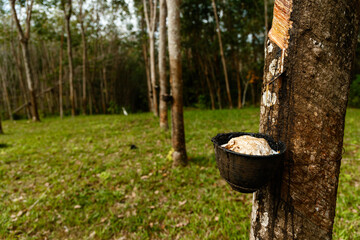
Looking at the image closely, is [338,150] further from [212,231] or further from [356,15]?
[212,231]

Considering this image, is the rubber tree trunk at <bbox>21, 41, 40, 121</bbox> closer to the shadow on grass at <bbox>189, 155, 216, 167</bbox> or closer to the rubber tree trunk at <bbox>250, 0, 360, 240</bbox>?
the shadow on grass at <bbox>189, 155, 216, 167</bbox>

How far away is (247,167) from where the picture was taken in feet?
2.92

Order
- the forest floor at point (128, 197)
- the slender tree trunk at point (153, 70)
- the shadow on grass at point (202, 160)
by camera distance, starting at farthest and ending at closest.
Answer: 1. the slender tree trunk at point (153, 70)
2. the shadow on grass at point (202, 160)
3. the forest floor at point (128, 197)

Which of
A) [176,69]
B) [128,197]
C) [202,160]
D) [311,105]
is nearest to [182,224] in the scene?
[128,197]

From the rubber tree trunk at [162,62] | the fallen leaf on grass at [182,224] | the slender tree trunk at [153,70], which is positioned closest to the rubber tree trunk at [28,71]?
the slender tree trunk at [153,70]

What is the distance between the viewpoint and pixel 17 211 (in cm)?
301

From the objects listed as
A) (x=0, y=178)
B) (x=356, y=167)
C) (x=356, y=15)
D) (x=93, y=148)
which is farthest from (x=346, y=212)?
(x=0, y=178)

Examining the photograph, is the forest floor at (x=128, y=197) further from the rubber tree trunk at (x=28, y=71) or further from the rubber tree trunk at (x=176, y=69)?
the rubber tree trunk at (x=28, y=71)

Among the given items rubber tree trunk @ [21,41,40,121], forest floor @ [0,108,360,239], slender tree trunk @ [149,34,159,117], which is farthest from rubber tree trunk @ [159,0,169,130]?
rubber tree trunk @ [21,41,40,121]

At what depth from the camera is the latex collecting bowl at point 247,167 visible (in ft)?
2.86

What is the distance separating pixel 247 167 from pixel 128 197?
9.33ft

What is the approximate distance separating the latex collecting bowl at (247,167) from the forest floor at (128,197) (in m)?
0.63

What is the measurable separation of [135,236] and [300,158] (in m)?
2.28

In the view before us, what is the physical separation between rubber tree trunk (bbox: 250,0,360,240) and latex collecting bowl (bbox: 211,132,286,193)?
15 centimetres
